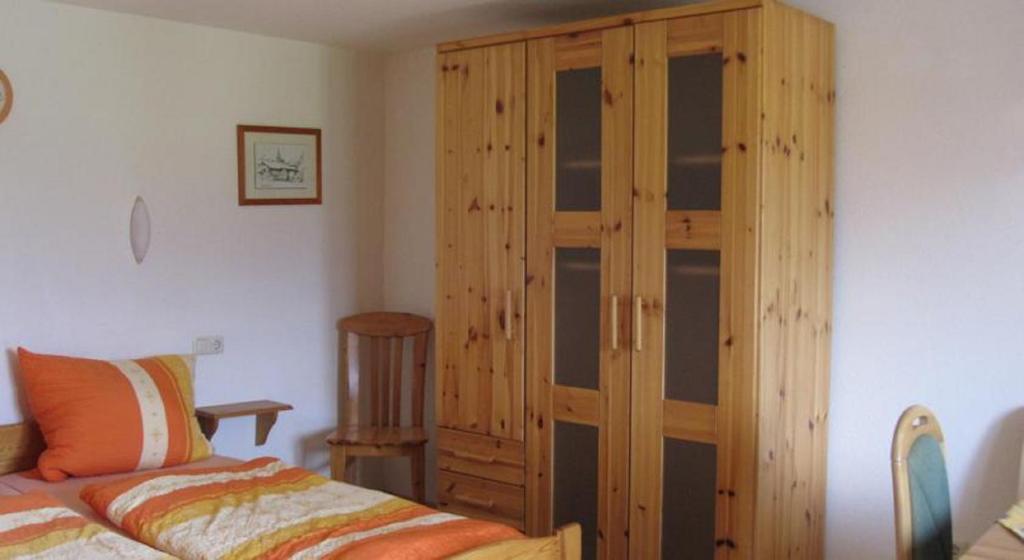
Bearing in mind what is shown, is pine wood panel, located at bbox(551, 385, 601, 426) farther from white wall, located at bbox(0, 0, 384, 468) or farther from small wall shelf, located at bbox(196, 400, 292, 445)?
white wall, located at bbox(0, 0, 384, 468)

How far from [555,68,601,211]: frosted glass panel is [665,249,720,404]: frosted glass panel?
0.39 m

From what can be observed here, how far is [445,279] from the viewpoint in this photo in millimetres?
4148

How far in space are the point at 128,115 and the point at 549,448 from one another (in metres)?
2.04

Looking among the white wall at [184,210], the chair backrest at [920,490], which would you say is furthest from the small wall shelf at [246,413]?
the chair backrest at [920,490]

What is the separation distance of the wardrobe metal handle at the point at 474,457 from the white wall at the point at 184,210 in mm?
958

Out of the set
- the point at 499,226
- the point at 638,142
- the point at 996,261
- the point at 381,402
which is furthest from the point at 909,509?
the point at 381,402

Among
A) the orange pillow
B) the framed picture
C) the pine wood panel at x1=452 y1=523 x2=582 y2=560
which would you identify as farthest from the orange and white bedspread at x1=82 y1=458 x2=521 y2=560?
the framed picture

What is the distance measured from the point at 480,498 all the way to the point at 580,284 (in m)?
0.95

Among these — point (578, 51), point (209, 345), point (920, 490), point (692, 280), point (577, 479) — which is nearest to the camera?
point (920, 490)

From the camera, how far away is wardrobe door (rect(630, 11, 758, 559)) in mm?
3330

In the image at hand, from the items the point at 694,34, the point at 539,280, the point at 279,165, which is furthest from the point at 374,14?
the point at 694,34

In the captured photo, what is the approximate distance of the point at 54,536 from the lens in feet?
9.25

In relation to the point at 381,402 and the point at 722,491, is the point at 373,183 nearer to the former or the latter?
the point at 381,402

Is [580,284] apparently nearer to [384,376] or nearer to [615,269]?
[615,269]
